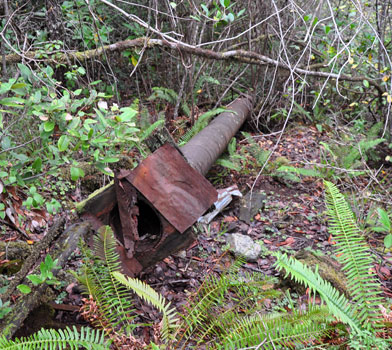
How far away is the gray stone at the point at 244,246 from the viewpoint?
3.48m

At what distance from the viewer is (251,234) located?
399cm

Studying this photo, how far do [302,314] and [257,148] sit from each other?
11.1ft

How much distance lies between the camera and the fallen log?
98.7 inches

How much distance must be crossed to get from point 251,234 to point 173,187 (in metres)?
1.69

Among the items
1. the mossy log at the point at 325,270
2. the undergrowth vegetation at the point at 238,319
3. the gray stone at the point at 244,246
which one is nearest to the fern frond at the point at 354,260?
the undergrowth vegetation at the point at 238,319

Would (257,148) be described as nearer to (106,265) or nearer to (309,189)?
(309,189)

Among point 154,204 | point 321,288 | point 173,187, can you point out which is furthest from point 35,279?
point 321,288

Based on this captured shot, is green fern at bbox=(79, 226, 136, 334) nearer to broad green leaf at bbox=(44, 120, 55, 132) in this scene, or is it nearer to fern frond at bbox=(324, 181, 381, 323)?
broad green leaf at bbox=(44, 120, 55, 132)

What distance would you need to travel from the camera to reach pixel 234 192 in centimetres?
436

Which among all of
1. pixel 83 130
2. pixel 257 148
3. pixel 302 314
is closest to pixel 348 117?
pixel 257 148

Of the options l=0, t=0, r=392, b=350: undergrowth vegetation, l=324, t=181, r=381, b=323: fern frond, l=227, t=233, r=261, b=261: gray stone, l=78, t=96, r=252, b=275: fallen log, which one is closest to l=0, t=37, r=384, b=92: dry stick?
l=0, t=0, r=392, b=350: undergrowth vegetation

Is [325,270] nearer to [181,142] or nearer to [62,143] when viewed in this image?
[62,143]

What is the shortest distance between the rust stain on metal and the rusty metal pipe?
0.98 ft

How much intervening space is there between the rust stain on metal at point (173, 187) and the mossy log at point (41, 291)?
0.48m
